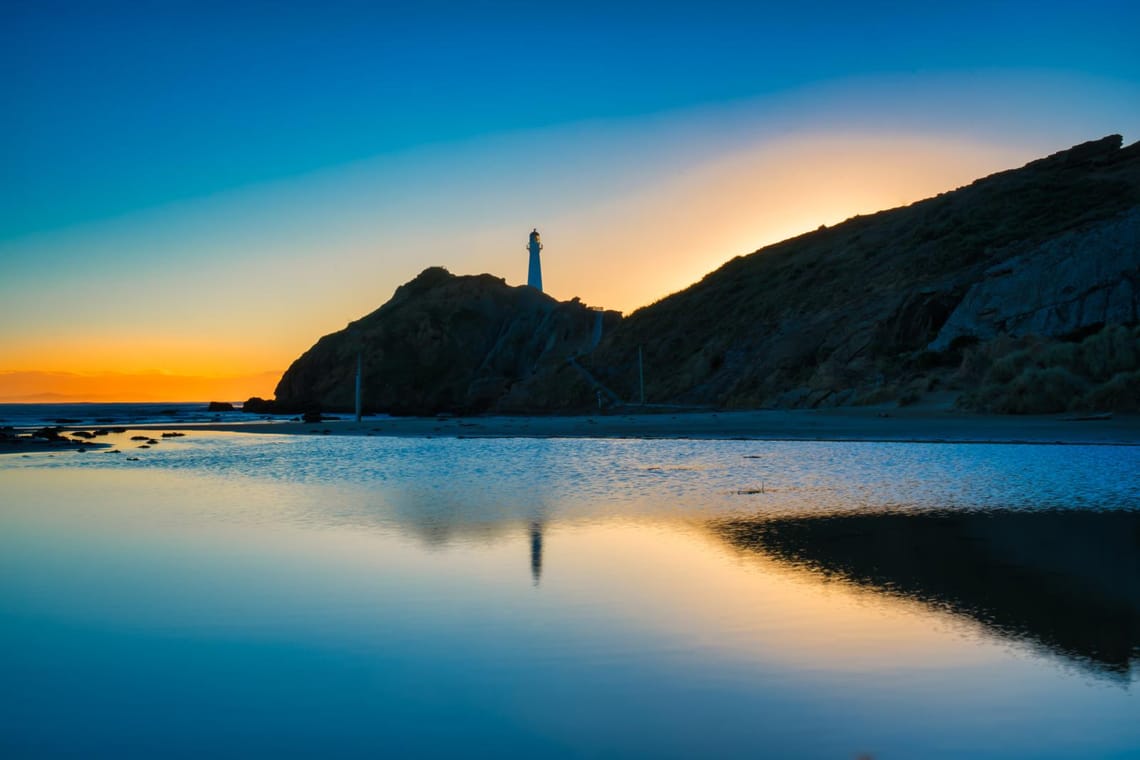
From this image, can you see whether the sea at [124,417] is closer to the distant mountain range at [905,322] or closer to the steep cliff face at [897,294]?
the distant mountain range at [905,322]

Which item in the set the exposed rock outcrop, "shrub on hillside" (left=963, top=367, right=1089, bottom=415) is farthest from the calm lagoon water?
the exposed rock outcrop

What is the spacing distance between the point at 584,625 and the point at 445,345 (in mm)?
104414

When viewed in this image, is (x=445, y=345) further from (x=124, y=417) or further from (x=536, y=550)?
(x=536, y=550)

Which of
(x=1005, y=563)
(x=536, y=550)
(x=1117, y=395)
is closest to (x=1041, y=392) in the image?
(x=1117, y=395)

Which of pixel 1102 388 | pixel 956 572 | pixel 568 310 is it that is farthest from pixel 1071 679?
pixel 568 310

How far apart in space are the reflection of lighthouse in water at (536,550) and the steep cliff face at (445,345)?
82834 mm

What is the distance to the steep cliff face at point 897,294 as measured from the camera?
39281 mm

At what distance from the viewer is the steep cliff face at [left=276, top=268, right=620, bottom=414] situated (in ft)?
332

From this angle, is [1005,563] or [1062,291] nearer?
[1005,563]

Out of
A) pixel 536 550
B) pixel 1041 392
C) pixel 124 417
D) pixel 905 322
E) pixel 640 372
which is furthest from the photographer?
pixel 124 417

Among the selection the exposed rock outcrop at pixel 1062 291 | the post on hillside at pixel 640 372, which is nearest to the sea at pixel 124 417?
the post on hillside at pixel 640 372

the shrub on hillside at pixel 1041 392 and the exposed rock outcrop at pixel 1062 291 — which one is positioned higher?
the exposed rock outcrop at pixel 1062 291

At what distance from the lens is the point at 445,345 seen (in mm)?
108812

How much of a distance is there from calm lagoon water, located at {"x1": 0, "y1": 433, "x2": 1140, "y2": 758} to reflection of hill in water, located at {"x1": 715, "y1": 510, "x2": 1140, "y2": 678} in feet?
0.13
